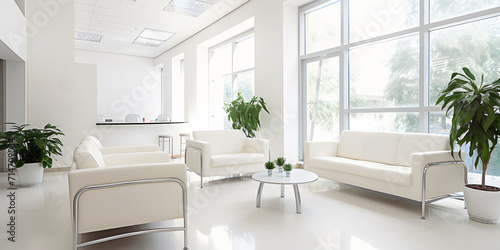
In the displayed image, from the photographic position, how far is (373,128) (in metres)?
5.03

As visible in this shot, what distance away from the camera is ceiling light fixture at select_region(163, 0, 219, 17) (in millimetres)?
6404

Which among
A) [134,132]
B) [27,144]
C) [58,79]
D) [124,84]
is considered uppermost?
[124,84]

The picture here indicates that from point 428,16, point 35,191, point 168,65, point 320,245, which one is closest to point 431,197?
point 320,245

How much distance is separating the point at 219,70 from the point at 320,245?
7230 mm

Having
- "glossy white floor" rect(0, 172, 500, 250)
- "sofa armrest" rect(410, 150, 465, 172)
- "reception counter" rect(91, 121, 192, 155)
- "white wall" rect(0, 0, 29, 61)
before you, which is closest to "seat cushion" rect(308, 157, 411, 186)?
"sofa armrest" rect(410, 150, 465, 172)

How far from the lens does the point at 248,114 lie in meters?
6.16

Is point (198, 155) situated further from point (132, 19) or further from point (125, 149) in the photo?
point (132, 19)

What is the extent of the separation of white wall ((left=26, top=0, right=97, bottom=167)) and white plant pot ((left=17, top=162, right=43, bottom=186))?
4.52ft

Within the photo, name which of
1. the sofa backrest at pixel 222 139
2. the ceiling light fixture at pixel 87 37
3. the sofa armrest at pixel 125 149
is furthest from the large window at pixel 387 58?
the ceiling light fixture at pixel 87 37

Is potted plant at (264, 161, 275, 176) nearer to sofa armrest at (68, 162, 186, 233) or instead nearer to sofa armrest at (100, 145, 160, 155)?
sofa armrest at (68, 162, 186, 233)

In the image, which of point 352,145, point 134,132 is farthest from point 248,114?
point 134,132

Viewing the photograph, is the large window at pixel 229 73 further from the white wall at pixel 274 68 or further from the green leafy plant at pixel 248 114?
the green leafy plant at pixel 248 114

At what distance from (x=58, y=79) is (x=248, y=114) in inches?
157

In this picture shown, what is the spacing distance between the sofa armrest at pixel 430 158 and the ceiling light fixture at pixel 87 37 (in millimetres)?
9179
